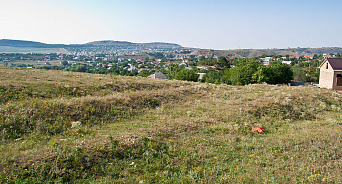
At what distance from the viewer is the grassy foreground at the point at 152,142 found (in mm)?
7801

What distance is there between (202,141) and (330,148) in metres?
6.23

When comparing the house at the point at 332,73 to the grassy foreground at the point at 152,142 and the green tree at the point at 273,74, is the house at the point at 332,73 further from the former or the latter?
the grassy foreground at the point at 152,142

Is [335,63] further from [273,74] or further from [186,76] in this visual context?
[186,76]

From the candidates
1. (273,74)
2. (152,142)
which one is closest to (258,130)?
(152,142)

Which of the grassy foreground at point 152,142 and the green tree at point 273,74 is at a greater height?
the green tree at point 273,74

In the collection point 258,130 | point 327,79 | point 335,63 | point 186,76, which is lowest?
point 258,130

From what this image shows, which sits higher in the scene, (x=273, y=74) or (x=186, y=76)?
(x=273, y=74)

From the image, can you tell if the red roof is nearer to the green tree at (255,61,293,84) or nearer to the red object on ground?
the green tree at (255,61,293,84)

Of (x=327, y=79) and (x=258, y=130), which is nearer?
(x=258, y=130)

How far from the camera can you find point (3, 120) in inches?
439

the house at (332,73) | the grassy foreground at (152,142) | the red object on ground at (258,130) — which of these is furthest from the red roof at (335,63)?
the red object on ground at (258,130)

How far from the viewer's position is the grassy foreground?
307 inches

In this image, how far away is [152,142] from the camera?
10422 millimetres

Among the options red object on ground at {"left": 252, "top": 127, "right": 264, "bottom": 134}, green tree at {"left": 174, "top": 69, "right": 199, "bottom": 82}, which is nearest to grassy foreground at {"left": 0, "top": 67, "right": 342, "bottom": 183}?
red object on ground at {"left": 252, "top": 127, "right": 264, "bottom": 134}
